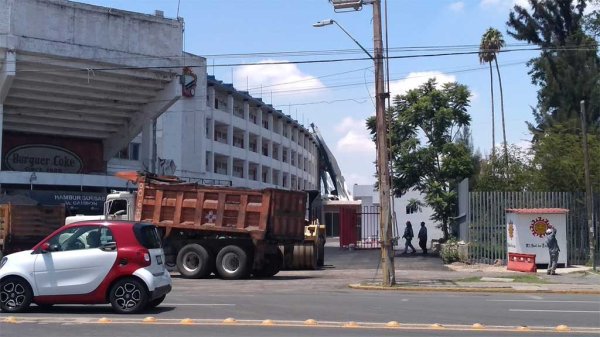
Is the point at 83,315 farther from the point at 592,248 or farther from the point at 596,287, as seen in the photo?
the point at 592,248

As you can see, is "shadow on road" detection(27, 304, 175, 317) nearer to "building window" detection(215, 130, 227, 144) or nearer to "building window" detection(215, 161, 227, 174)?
"building window" detection(215, 130, 227, 144)

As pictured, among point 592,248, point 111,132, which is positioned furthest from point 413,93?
point 111,132

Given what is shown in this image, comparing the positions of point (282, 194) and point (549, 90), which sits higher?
point (549, 90)

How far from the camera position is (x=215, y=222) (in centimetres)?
2431

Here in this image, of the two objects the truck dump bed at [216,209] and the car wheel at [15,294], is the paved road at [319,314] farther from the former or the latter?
the truck dump bed at [216,209]

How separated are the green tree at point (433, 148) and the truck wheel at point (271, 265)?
11.7 metres

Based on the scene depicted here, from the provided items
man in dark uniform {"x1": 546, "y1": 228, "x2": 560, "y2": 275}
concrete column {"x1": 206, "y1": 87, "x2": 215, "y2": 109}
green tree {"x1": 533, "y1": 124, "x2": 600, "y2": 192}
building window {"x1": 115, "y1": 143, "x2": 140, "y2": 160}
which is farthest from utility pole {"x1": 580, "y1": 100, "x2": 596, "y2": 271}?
concrete column {"x1": 206, "y1": 87, "x2": 215, "y2": 109}

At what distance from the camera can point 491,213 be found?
1188 inches

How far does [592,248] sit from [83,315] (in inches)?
769

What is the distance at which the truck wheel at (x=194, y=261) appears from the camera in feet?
80.2

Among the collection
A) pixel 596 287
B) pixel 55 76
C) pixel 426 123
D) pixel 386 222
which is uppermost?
pixel 55 76

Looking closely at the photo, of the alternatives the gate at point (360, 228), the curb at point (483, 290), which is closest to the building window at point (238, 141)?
the gate at point (360, 228)

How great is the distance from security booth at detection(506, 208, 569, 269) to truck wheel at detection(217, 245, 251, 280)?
32.0 ft

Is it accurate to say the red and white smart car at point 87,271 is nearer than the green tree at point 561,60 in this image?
Yes
